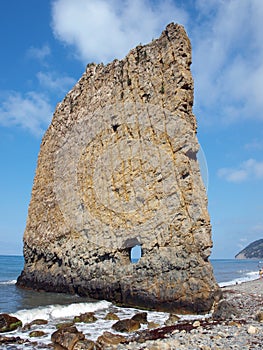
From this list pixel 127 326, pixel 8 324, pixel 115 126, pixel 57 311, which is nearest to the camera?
pixel 127 326

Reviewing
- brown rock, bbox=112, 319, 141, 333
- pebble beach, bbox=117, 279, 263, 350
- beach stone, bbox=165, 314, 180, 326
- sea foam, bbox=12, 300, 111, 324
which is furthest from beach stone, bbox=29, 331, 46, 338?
beach stone, bbox=165, 314, 180, 326

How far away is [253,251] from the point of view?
526ft

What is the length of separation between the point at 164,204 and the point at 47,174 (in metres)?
12.2

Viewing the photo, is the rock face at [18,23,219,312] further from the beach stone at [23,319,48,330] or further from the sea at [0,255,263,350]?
the beach stone at [23,319,48,330]

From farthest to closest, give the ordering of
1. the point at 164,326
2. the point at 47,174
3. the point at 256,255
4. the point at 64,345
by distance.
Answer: the point at 256,255 → the point at 47,174 → the point at 164,326 → the point at 64,345

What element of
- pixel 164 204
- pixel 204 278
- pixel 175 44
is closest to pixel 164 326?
pixel 204 278

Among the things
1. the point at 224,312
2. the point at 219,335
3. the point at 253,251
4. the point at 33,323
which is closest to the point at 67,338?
the point at 33,323

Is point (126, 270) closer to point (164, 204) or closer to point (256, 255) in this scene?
point (164, 204)

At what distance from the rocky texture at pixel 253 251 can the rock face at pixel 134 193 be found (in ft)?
468

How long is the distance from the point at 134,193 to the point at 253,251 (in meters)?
158

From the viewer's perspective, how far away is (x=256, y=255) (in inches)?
6053

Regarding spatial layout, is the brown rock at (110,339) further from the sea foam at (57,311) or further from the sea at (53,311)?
the sea foam at (57,311)

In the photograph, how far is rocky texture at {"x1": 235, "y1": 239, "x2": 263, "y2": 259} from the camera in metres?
153

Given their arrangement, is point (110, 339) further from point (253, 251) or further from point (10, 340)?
point (253, 251)
